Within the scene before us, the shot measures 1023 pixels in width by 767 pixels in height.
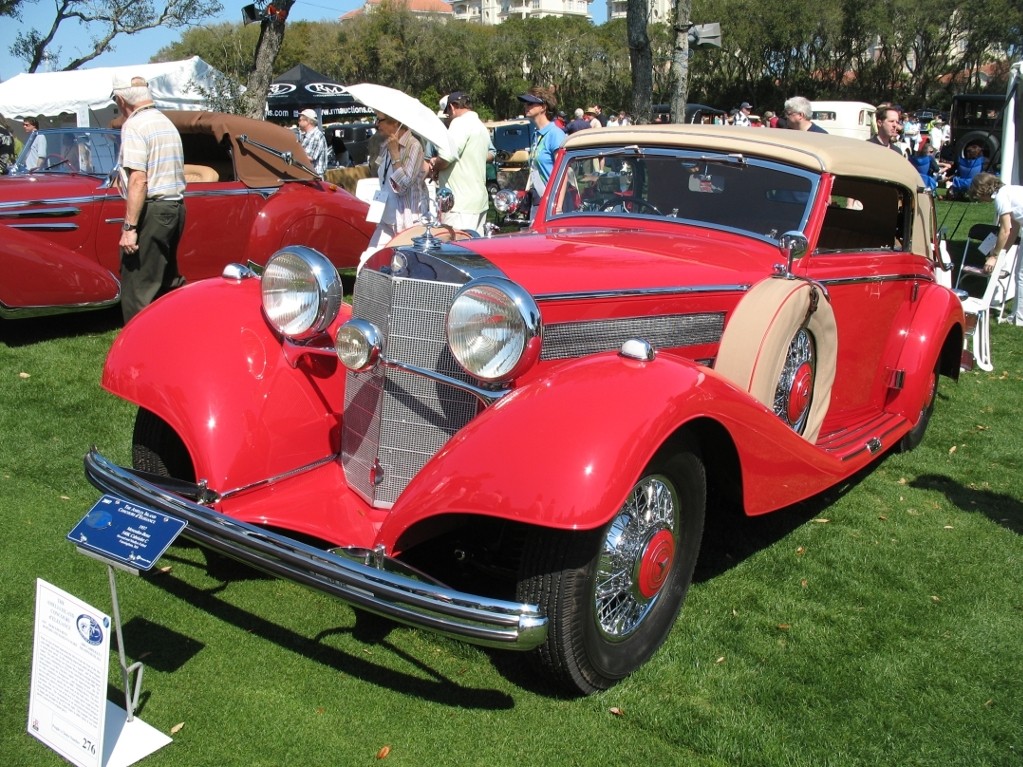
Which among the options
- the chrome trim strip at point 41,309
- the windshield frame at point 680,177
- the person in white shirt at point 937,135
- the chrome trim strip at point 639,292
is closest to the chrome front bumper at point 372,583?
the chrome trim strip at point 639,292

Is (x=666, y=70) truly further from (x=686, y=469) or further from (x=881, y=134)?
(x=686, y=469)

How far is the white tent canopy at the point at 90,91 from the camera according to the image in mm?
18656

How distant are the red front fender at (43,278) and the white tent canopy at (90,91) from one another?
1205 cm

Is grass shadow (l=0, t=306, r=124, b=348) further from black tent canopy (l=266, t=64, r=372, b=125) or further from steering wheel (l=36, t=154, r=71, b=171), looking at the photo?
black tent canopy (l=266, t=64, r=372, b=125)

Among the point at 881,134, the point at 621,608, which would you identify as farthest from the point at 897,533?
the point at 881,134


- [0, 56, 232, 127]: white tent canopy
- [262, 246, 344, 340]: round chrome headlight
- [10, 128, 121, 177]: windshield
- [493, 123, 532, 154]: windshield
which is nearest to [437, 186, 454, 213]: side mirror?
[262, 246, 344, 340]: round chrome headlight

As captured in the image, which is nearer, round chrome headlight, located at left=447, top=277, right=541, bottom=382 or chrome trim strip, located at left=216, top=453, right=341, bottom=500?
round chrome headlight, located at left=447, top=277, right=541, bottom=382

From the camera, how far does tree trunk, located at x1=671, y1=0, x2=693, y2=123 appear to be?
38.0 ft

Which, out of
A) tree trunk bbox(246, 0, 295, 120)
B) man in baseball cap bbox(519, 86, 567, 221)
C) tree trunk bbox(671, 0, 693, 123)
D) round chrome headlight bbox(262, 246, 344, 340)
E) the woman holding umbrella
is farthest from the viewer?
tree trunk bbox(246, 0, 295, 120)

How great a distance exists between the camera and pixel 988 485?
4.72 m

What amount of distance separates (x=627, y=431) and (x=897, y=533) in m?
2.24

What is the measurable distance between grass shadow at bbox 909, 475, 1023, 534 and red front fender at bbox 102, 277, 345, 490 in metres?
3.08

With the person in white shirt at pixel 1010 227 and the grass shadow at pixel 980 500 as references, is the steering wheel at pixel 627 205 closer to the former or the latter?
the grass shadow at pixel 980 500

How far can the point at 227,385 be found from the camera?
10.8 feet
